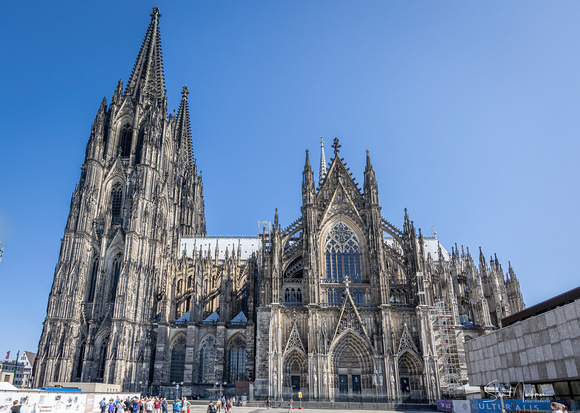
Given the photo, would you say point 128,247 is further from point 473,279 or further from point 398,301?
point 473,279

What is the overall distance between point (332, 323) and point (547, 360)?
762 inches

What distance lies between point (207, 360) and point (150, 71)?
138 ft

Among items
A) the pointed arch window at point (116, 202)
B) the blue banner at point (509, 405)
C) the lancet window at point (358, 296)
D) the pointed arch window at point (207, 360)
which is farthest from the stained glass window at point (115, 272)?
the blue banner at point (509, 405)

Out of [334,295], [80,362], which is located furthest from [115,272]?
[334,295]

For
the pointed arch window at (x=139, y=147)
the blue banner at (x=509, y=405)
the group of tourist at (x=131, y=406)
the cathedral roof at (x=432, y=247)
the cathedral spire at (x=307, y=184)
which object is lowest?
the blue banner at (x=509, y=405)

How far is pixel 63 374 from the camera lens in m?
47.1

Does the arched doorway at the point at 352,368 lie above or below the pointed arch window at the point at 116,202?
below

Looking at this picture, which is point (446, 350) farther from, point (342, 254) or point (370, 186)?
point (370, 186)

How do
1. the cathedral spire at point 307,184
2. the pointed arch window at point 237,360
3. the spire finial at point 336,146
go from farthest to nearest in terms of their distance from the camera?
the spire finial at point 336,146, the pointed arch window at point 237,360, the cathedral spire at point 307,184

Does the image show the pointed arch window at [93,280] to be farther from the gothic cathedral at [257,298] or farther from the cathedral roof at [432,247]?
the cathedral roof at [432,247]

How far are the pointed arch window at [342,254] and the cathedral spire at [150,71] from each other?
3332cm

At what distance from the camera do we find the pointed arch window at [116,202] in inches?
2224

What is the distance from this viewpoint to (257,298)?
50.2 meters

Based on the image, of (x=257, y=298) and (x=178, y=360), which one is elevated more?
(x=257, y=298)
